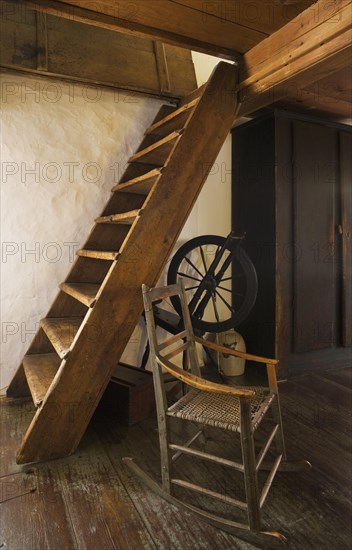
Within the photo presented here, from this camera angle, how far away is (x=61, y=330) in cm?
244

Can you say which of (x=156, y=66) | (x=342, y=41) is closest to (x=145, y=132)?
(x=156, y=66)

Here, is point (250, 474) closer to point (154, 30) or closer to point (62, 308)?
point (62, 308)

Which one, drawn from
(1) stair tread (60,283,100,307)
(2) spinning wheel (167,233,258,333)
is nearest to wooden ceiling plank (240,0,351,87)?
(2) spinning wheel (167,233,258,333)

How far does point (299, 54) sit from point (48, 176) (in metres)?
1.87

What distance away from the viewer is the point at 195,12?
196cm

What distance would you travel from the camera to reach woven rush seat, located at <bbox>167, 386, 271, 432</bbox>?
1594 mm

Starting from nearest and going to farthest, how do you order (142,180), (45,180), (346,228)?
(142,180) → (45,180) → (346,228)

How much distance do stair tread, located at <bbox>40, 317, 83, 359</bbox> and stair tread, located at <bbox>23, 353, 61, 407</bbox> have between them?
9.1 inches

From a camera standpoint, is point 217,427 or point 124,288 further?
point 124,288

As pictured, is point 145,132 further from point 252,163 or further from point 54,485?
point 54,485

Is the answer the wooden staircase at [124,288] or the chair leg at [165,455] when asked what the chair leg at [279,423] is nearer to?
the chair leg at [165,455]

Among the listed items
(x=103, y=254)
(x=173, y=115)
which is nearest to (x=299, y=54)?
(x=173, y=115)

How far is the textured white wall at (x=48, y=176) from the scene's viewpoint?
2.72 metres

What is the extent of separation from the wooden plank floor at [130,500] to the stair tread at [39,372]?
35 cm
